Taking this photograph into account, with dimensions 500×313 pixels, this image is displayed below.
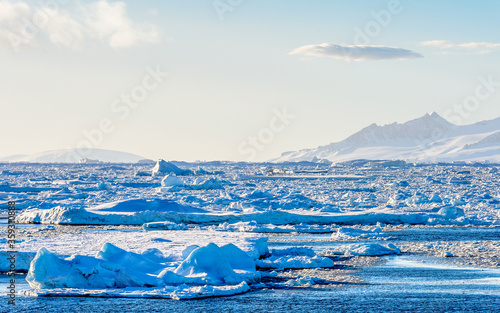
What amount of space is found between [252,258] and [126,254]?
4144 mm

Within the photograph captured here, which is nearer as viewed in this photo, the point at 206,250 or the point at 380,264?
the point at 206,250

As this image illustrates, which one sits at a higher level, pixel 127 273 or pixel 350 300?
pixel 127 273

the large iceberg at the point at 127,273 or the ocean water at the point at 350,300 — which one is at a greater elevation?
the large iceberg at the point at 127,273

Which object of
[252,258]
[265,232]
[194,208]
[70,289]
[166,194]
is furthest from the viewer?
[166,194]

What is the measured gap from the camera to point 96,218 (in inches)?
1342

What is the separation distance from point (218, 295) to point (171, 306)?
4.57ft

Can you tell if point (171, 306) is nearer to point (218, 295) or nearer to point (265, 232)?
point (218, 295)

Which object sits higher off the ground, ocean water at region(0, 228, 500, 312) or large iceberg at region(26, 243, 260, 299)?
large iceberg at region(26, 243, 260, 299)

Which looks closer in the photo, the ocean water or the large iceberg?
the ocean water

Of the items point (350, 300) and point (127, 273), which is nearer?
point (350, 300)

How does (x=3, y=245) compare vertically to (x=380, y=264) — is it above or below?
above

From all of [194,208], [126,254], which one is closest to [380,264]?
[126,254]

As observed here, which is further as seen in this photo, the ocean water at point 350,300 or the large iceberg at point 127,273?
the large iceberg at point 127,273

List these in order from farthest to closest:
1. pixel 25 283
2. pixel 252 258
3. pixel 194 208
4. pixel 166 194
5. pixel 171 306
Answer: pixel 166 194 → pixel 194 208 → pixel 252 258 → pixel 25 283 → pixel 171 306
